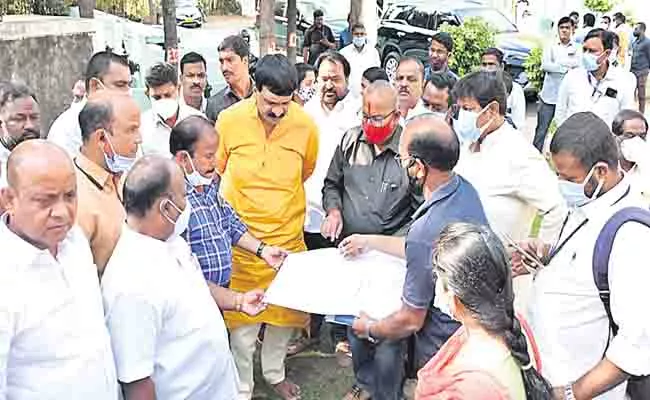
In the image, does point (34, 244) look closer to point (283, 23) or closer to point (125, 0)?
point (283, 23)

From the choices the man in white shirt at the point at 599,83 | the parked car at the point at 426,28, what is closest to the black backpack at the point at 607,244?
the man in white shirt at the point at 599,83

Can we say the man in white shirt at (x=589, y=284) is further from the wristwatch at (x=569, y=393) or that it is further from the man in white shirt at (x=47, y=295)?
the man in white shirt at (x=47, y=295)

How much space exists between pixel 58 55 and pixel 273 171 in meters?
4.99

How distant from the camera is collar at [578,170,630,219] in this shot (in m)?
2.55

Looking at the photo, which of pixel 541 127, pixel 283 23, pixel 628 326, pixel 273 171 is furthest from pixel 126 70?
pixel 283 23

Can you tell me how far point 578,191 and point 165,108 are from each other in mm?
2807

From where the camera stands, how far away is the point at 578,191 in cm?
267

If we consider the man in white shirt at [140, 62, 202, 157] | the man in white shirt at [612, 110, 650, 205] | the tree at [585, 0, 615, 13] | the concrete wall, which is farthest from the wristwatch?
the tree at [585, 0, 615, 13]

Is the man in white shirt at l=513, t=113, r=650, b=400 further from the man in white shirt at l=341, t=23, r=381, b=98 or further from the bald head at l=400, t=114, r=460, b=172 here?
the man in white shirt at l=341, t=23, r=381, b=98

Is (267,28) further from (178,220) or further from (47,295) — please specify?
(47,295)

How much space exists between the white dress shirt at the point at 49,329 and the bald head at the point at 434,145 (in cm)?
134

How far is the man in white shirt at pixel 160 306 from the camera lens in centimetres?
241

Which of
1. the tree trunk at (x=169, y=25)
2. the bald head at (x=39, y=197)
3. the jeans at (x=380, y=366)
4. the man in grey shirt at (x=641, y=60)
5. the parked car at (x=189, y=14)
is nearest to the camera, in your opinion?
the bald head at (x=39, y=197)

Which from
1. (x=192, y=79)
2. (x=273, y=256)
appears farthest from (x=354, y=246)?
(x=192, y=79)
